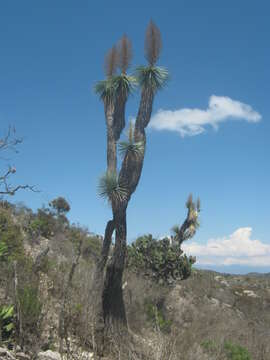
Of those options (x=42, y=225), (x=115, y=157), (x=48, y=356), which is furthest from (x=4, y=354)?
(x=42, y=225)

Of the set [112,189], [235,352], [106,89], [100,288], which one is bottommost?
[235,352]

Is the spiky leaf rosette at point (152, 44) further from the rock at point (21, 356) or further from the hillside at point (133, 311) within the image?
the rock at point (21, 356)

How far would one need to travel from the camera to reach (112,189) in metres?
9.70

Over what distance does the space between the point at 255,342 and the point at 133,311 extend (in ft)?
12.3

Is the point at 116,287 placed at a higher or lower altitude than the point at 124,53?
lower

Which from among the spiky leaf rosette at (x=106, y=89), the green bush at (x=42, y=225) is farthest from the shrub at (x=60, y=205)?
the spiky leaf rosette at (x=106, y=89)

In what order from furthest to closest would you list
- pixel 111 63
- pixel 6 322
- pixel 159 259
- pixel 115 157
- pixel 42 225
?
pixel 42 225 → pixel 159 259 → pixel 111 63 → pixel 115 157 → pixel 6 322

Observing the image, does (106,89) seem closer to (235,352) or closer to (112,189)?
(112,189)

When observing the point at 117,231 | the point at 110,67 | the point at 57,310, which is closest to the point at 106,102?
the point at 110,67

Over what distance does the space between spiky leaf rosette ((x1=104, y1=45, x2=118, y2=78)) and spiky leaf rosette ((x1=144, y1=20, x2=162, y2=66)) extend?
1.04 meters

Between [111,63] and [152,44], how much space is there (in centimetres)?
145

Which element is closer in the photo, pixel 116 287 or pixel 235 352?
pixel 235 352

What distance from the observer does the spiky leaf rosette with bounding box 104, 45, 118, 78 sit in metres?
11.8

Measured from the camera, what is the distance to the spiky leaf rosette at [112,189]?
9617 millimetres
